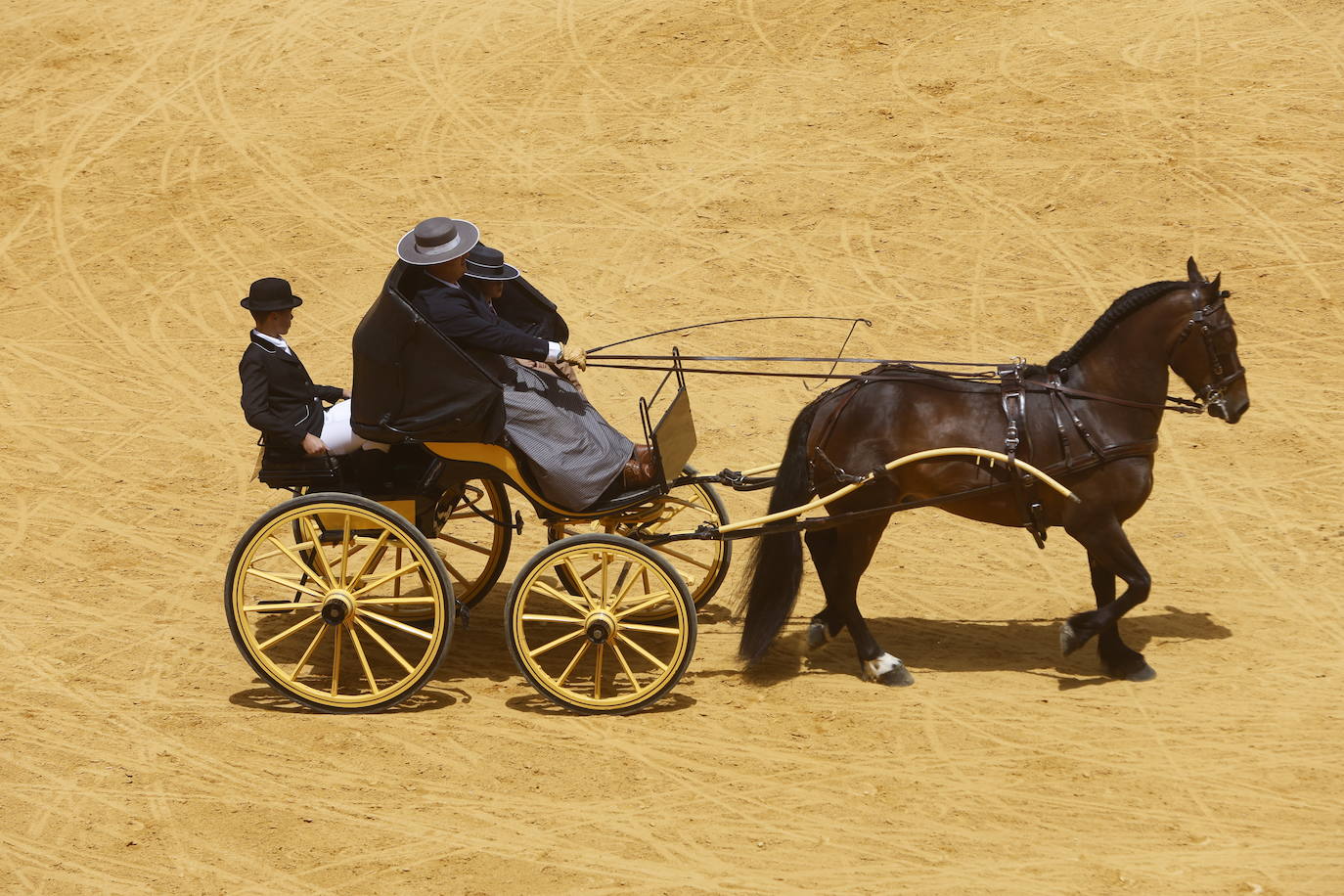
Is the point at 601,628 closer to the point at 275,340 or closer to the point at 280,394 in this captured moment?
the point at 280,394

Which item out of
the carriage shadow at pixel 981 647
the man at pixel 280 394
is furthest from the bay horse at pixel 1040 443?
the man at pixel 280 394

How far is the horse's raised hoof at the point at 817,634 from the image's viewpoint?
7578mm

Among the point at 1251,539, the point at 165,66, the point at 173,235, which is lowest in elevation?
the point at 1251,539

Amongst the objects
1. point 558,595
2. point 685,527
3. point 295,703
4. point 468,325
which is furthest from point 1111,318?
point 295,703

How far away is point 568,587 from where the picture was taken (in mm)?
8086

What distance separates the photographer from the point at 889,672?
23.2 feet

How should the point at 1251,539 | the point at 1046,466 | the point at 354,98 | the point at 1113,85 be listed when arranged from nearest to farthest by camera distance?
the point at 1046,466 < the point at 1251,539 < the point at 1113,85 < the point at 354,98

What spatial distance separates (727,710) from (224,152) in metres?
10.4

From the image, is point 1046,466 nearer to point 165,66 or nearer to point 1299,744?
point 1299,744

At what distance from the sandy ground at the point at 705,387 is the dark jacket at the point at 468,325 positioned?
171cm

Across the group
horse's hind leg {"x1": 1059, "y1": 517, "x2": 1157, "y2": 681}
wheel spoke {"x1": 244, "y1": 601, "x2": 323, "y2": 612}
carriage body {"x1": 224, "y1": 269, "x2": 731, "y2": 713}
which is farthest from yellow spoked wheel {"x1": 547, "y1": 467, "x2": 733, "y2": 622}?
horse's hind leg {"x1": 1059, "y1": 517, "x2": 1157, "y2": 681}

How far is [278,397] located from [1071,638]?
3996mm

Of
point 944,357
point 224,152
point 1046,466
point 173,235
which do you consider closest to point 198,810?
point 1046,466

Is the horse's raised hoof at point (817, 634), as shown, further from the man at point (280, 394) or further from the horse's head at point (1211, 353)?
the man at point (280, 394)
